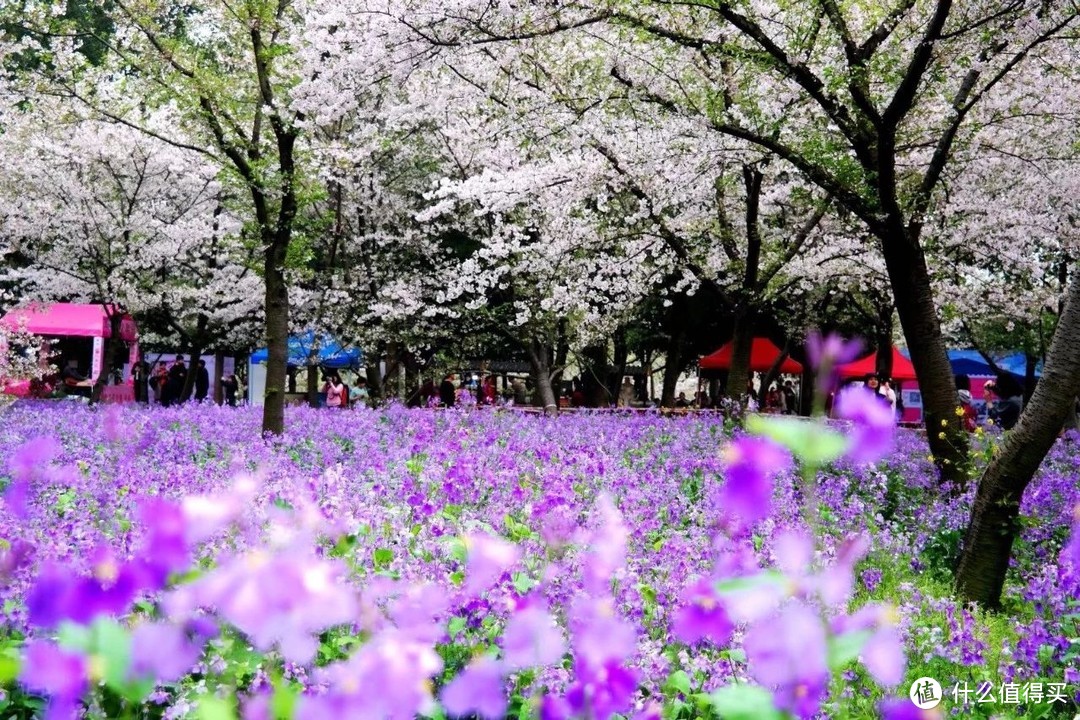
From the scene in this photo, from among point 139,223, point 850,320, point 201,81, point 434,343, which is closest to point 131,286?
point 139,223

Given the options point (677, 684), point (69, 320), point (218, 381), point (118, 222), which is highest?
point (118, 222)

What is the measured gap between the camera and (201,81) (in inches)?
414

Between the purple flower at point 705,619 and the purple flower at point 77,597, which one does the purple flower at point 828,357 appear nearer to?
the purple flower at point 705,619

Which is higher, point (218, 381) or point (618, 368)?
point (618, 368)

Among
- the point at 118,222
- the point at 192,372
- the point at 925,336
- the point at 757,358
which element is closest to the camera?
the point at 925,336

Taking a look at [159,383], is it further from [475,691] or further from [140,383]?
[475,691]

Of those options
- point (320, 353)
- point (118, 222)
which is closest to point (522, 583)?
point (320, 353)

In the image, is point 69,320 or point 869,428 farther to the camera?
point 69,320

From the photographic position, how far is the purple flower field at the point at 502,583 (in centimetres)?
110

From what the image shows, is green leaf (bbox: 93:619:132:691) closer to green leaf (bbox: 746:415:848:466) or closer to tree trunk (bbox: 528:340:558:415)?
green leaf (bbox: 746:415:848:466)

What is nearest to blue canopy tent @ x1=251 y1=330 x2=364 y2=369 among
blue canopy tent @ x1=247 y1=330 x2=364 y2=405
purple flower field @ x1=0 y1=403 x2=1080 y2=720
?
blue canopy tent @ x1=247 y1=330 x2=364 y2=405

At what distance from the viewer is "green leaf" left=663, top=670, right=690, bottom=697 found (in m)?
2.97

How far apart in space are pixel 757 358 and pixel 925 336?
1847 cm

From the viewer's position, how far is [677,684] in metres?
2.96
